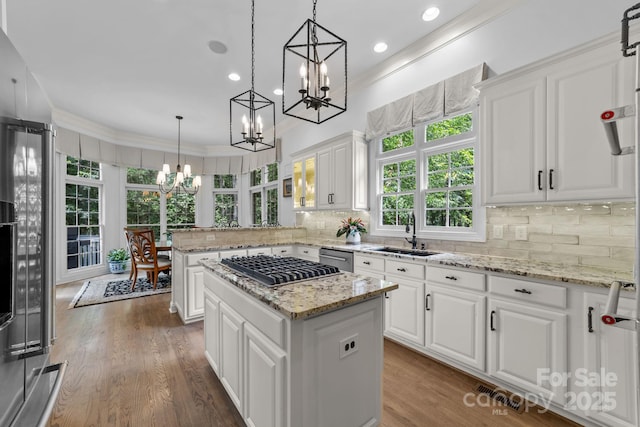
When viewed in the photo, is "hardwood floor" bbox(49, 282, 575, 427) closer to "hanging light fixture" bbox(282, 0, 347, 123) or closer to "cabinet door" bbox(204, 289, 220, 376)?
"cabinet door" bbox(204, 289, 220, 376)

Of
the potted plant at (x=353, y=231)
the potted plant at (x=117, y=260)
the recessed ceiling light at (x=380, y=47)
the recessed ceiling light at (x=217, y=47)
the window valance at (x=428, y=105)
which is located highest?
the recessed ceiling light at (x=380, y=47)

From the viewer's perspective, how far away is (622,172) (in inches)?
67.7

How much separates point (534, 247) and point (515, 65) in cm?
162

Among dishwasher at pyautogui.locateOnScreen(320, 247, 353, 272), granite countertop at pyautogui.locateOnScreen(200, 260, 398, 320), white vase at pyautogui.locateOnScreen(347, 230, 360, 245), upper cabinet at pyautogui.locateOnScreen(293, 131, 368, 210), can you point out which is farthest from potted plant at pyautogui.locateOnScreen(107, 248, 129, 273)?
granite countertop at pyautogui.locateOnScreen(200, 260, 398, 320)

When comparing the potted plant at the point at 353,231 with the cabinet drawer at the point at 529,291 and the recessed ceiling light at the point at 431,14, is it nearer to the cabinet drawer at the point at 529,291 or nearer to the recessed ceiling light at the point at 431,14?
the cabinet drawer at the point at 529,291

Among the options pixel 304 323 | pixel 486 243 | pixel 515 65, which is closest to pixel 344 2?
pixel 515 65

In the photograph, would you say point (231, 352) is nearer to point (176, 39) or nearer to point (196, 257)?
point (196, 257)

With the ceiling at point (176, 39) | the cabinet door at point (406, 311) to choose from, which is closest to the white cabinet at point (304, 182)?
the ceiling at point (176, 39)

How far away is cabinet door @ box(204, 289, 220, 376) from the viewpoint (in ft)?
6.66

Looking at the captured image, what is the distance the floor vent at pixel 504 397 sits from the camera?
191 centimetres

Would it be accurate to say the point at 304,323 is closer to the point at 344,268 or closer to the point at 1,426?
the point at 1,426

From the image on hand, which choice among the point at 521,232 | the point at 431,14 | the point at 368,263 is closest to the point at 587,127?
the point at 521,232

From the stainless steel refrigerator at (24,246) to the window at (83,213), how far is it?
5.84 meters

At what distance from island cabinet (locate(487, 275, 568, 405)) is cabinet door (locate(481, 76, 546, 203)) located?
72cm
